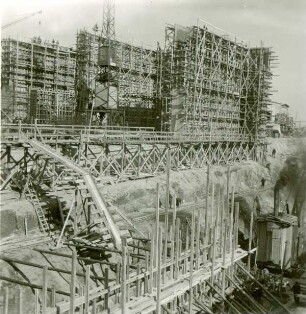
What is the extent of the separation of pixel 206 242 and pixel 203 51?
28.0m

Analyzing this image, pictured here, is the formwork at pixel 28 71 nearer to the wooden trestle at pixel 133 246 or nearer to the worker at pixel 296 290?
the wooden trestle at pixel 133 246

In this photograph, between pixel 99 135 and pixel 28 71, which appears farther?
pixel 28 71

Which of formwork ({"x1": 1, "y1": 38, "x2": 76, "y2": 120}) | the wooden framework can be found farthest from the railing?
formwork ({"x1": 1, "y1": 38, "x2": 76, "y2": 120})

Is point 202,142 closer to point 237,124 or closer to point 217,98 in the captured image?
point 217,98

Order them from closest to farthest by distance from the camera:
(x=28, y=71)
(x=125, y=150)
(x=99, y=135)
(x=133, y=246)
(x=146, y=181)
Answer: (x=133, y=246)
(x=99, y=135)
(x=125, y=150)
(x=146, y=181)
(x=28, y=71)

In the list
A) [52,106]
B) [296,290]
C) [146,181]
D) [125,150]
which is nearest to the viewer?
[296,290]

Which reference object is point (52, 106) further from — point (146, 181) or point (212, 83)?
point (146, 181)

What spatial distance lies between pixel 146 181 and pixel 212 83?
18.9 meters

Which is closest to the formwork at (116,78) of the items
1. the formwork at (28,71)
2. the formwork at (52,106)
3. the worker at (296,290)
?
the formwork at (52,106)

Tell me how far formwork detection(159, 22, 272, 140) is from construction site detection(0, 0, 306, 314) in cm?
14

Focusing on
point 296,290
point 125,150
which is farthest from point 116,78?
point 296,290

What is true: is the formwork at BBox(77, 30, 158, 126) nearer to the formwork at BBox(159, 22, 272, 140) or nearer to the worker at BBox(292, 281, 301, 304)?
the formwork at BBox(159, 22, 272, 140)

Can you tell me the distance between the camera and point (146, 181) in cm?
3000

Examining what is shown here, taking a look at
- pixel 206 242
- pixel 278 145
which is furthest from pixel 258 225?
pixel 278 145
